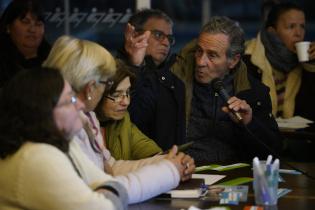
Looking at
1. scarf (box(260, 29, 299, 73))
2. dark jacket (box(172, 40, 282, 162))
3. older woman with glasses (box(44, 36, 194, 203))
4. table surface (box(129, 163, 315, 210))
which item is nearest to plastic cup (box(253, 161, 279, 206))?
table surface (box(129, 163, 315, 210))

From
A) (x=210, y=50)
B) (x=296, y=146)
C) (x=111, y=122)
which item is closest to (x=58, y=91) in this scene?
(x=111, y=122)

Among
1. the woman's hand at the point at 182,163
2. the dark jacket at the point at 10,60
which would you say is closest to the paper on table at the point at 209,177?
the woman's hand at the point at 182,163

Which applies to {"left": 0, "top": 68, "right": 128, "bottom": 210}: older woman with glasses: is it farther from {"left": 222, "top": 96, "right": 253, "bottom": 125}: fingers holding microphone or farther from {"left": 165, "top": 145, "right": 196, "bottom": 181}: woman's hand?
{"left": 222, "top": 96, "right": 253, "bottom": 125}: fingers holding microphone

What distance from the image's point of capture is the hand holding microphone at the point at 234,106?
3.01m

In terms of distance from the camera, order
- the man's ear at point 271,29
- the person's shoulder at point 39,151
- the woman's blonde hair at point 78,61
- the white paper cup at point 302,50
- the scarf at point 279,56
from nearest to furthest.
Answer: the person's shoulder at point 39,151 < the woman's blonde hair at point 78,61 < the white paper cup at point 302,50 < the scarf at point 279,56 < the man's ear at point 271,29

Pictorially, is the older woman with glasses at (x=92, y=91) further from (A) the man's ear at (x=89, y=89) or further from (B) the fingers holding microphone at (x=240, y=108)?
(B) the fingers holding microphone at (x=240, y=108)

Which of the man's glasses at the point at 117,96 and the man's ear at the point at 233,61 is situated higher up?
the man's glasses at the point at 117,96

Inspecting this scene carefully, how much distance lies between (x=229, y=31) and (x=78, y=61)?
1.42 metres

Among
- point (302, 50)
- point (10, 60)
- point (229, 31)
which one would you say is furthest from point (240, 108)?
point (10, 60)

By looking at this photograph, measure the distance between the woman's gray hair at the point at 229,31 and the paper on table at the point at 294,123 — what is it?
2.58ft

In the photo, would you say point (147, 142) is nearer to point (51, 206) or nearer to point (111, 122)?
point (111, 122)

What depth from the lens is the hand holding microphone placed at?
3006 millimetres

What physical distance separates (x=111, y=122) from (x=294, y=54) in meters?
2.09

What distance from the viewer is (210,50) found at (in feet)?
11.5
